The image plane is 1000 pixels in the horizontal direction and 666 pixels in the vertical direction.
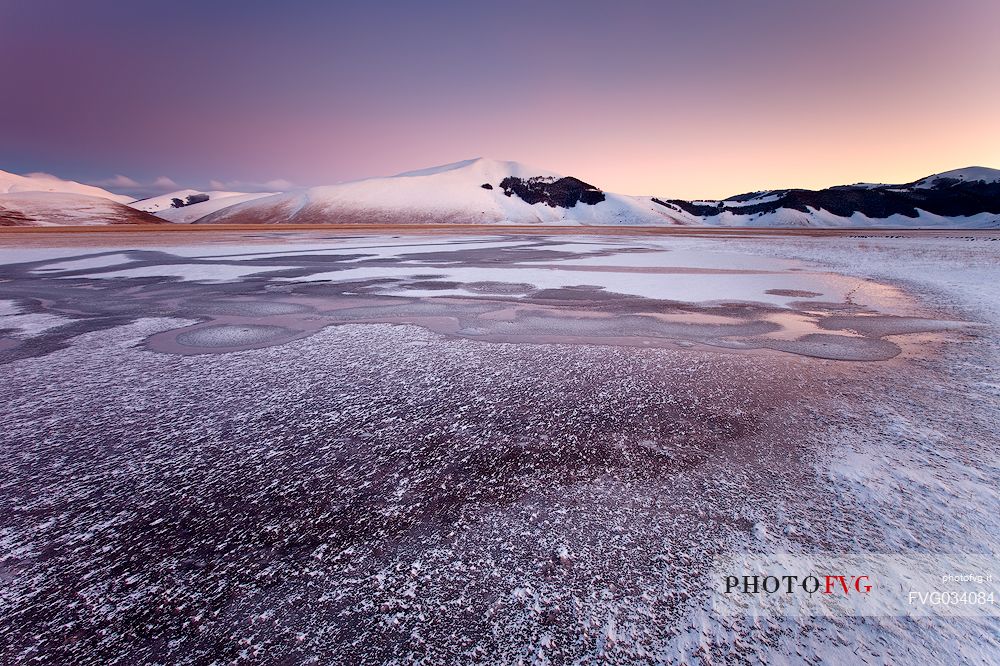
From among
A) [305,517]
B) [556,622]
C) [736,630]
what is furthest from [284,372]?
[736,630]

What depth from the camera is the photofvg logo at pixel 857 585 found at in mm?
1786

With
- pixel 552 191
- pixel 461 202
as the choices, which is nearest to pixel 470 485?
pixel 461 202

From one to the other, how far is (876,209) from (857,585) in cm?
17985

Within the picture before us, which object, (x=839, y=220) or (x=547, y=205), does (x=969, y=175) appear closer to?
(x=839, y=220)

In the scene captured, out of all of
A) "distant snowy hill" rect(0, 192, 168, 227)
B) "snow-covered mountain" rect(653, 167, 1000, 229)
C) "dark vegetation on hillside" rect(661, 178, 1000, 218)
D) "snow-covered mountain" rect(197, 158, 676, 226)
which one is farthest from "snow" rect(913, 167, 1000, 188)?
"distant snowy hill" rect(0, 192, 168, 227)

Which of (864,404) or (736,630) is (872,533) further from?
(864,404)

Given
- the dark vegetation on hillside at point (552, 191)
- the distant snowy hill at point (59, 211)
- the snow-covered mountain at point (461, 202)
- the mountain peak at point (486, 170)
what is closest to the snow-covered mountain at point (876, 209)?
the snow-covered mountain at point (461, 202)

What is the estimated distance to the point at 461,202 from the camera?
422 feet

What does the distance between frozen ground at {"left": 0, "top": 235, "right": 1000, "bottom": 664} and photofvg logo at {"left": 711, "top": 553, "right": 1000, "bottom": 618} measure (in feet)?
0.22

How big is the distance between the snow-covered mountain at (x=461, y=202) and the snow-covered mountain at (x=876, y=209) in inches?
1105

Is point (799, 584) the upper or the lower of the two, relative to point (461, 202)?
lower

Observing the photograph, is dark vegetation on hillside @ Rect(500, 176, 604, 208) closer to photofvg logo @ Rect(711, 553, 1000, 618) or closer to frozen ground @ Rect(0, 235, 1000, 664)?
frozen ground @ Rect(0, 235, 1000, 664)

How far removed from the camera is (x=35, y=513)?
2.37m

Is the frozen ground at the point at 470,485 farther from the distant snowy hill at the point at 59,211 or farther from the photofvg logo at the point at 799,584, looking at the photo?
the distant snowy hill at the point at 59,211
